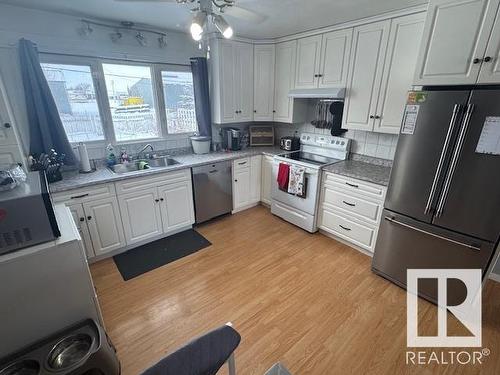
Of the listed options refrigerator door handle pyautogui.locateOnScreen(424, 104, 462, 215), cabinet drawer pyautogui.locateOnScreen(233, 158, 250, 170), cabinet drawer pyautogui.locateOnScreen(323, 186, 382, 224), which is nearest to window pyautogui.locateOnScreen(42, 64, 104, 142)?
cabinet drawer pyautogui.locateOnScreen(233, 158, 250, 170)

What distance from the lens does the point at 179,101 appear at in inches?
130

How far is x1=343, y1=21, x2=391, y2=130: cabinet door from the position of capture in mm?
2430

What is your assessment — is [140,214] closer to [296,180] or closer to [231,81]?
[296,180]

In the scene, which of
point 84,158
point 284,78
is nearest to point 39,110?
point 84,158

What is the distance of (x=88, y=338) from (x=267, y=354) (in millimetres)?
1162

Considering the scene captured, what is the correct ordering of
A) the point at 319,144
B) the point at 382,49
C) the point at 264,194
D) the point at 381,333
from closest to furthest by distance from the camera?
the point at 381,333
the point at 382,49
the point at 319,144
the point at 264,194

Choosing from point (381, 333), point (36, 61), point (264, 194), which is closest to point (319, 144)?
point (264, 194)

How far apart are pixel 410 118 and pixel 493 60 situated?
0.54m

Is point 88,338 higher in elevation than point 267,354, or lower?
higher

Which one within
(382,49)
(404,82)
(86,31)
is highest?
(86,31)

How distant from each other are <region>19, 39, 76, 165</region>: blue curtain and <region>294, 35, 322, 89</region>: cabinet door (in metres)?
2.80

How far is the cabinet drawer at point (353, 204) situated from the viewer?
8.08 ft

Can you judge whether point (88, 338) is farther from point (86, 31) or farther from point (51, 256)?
point (86, 31)

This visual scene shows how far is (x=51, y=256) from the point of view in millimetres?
1401
